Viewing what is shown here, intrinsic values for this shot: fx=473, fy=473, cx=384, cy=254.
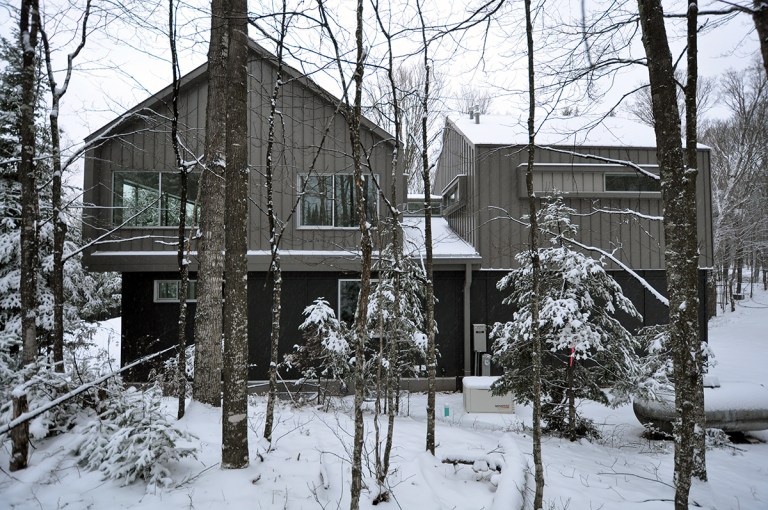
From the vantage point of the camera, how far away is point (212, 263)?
247 inches

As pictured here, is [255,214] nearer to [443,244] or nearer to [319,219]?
[319,219]

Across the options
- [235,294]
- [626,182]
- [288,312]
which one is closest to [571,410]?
[235,294]

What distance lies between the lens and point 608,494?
4574mm

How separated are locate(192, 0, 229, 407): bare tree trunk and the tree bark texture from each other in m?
4.89

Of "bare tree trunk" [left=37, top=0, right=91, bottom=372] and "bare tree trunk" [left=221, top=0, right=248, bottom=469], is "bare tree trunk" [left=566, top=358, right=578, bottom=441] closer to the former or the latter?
"bare tree trunk" [left=221, top=0, right=248, bottom=469]

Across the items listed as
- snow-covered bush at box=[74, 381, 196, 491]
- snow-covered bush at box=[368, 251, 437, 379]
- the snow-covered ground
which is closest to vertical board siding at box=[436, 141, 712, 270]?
snow-covered bush at box=[368, 251, 437, 379]

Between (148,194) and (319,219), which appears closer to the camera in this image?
(148,194)

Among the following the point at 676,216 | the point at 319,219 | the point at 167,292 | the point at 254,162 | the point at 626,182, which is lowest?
the point at 167,292

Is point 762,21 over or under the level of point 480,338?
over

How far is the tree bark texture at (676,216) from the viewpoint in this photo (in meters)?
3.90

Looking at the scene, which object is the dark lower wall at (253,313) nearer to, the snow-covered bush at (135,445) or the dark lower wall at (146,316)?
the dark lower wall at (146,316)

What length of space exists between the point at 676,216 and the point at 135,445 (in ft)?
15.8

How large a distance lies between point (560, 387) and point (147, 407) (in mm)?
5906

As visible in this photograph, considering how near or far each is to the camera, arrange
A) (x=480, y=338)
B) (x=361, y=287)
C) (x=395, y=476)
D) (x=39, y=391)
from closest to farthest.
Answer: (x=361, y=287) < (x=395, y=476) < (x=39, y=391) < (x=480, y=338)
